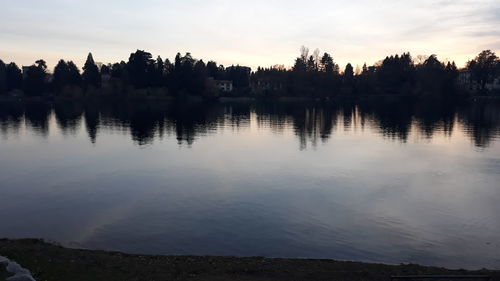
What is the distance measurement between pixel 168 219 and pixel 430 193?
18261 mm

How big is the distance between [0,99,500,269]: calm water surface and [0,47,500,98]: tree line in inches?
4283

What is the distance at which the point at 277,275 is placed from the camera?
1405 centimetres

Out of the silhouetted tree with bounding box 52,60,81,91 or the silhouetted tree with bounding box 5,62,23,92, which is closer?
the silhouetted tree with bounding box 52,60,81,91

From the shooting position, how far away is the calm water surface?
19.1 meters

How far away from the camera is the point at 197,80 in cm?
15800

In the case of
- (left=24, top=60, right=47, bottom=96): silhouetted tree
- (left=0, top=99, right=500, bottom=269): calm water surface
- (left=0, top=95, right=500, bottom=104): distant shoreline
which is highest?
(left=24, top=60, right=47, bottom=96): silhouetted tree

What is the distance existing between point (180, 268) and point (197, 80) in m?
147

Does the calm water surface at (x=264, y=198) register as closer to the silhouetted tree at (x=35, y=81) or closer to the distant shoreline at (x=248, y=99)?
the distant shoreline at (x=248, y=99)

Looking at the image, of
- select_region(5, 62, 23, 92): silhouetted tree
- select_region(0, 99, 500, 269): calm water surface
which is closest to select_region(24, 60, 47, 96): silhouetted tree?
select_region(5, 62, 23, 92): silhouetted tree

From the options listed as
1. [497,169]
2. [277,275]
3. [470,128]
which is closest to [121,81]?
[470,128]

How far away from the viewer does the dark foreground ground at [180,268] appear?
13609 millimetres

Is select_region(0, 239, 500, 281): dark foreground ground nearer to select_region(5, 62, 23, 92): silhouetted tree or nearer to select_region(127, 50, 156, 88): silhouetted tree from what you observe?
select_region(127, 50, 156, 88): silhouetted tree

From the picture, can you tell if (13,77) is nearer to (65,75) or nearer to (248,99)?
(65,75)

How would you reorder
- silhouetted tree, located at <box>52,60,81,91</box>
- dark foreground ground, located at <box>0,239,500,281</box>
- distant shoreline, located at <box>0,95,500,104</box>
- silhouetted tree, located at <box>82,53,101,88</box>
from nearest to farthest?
dark foreground ground, located at <box>0,239,500,281</box>
distant shoreline, located at <box>0,95,500,104</box>
silhouetted tree, located at <box>52,60,81,91</box>
silhouetted tree, located at <box>82,53,101,88</box>
